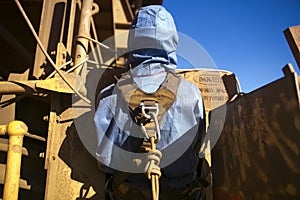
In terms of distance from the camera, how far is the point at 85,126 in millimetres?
1648

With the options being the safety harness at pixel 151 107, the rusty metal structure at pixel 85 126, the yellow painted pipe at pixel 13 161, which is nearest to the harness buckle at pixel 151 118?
the safety harness at pixel 151 107

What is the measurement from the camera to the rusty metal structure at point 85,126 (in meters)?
1.22

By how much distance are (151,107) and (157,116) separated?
0.07 metres

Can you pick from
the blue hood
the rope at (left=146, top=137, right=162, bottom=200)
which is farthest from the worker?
the rope at (left=146, top=137, right=162, bottom=200)

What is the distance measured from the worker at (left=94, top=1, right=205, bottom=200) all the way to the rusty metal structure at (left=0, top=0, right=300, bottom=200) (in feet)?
0.65

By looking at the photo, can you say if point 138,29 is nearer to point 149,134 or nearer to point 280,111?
point 149,134

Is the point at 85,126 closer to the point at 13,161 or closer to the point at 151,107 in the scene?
the point at 13,161

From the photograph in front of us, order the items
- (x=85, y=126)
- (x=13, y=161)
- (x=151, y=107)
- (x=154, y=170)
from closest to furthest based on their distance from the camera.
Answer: (x=154, y=170) < (x=151, y=107) < (x=13, y=161) < (x=85, y=126)

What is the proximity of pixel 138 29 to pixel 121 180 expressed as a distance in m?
0.75

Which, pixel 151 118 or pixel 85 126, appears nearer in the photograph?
pixel 151 118

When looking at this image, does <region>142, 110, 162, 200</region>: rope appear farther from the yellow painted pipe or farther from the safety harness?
the yellow painted pipe

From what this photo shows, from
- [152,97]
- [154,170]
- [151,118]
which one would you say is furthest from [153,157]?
[152,97]

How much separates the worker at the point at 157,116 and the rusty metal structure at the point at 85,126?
20 cm

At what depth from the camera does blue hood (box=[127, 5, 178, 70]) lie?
1.44 m
